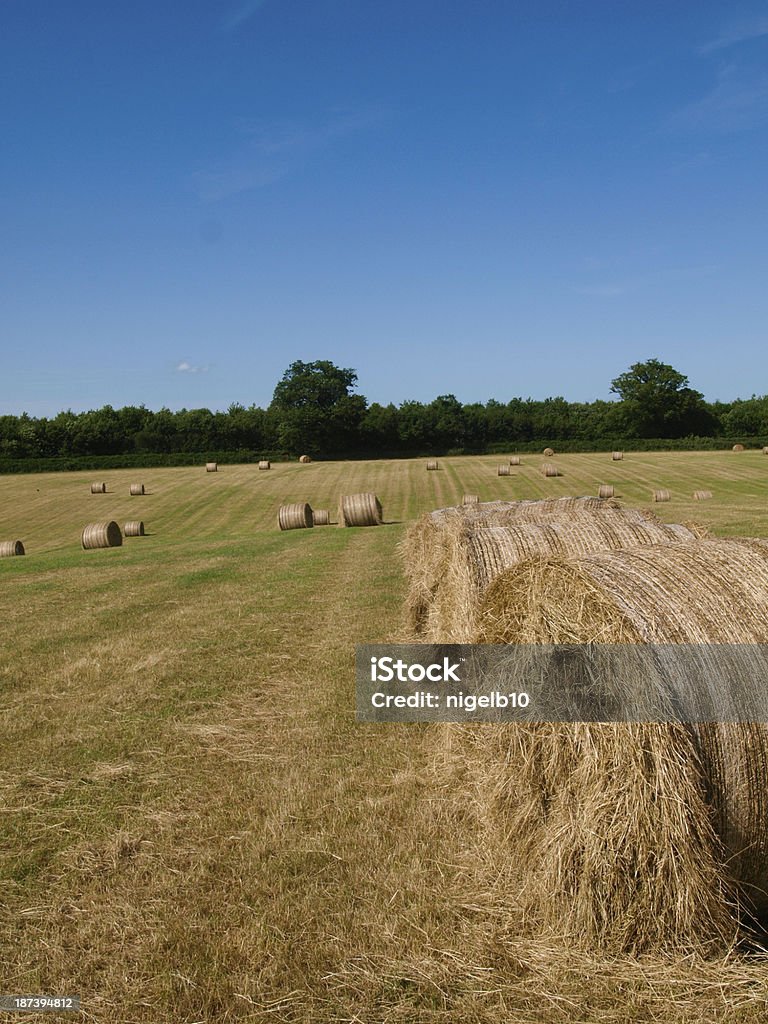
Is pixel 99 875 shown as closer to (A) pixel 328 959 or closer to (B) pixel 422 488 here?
(A) pixel 328 959

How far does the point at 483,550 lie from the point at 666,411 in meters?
91.5

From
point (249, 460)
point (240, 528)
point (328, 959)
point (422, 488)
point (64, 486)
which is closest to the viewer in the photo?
point (328, 959)

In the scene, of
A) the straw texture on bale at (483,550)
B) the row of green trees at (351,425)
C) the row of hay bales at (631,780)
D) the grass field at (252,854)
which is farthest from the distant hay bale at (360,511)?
the row of green trees at (351,425)

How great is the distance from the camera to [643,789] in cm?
375

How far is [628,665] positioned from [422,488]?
3909 centimetres

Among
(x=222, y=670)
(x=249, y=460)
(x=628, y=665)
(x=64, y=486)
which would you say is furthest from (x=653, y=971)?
(x=249, y=460)

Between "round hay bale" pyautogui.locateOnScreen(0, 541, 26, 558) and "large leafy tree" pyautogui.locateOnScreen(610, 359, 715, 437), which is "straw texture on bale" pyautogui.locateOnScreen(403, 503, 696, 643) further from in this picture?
"large leafy tree" pyautogui.locateOnScreen(610, 359, 715, 437)

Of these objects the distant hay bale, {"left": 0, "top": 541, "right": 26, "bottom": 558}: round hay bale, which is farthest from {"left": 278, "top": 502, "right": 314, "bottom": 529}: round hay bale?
{"left": 0, "top": 541, "right": 26, "bottom": 558}: round hay bale

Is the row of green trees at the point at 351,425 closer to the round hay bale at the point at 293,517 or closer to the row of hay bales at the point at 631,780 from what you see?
the round hay bale at the point at 293,517

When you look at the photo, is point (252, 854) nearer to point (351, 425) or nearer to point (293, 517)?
point (293, 517)

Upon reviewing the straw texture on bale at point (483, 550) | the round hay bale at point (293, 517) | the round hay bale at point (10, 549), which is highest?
the straw texture on bale at point (483, 550)

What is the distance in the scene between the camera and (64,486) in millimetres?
49688

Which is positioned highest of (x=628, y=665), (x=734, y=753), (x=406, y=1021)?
(x=628, y=665)

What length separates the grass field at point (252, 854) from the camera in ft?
12.0
